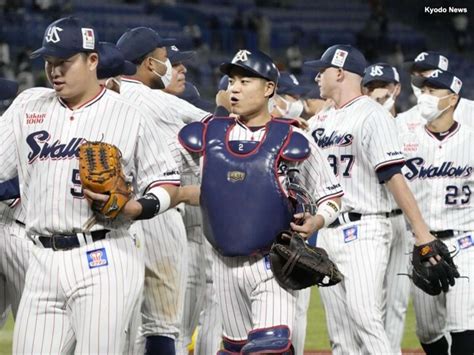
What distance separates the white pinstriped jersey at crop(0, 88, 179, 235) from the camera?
5.02m

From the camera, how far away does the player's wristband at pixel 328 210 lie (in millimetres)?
5730

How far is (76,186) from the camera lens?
16.4 ft

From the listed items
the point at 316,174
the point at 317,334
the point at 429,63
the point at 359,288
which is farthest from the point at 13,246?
the point at 317,334

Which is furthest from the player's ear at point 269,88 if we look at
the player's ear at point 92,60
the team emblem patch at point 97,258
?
the team emblem patch at point 97,258

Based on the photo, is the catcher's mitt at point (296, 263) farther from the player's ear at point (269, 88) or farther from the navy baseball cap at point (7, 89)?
the navy baseball cap at point (7, 89)

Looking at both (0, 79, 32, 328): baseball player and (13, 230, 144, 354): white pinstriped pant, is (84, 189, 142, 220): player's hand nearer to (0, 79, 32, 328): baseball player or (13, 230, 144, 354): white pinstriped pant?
(13, 230, 144, 354): white pinstriped pant

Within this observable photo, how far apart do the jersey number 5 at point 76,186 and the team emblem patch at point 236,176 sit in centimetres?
87

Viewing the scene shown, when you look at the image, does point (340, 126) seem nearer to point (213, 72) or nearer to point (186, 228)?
point (186, 228)

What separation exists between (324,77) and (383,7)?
66.4ft

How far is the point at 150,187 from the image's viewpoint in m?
5.26

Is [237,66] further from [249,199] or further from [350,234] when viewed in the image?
[350,234]

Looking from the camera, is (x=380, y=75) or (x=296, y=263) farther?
(x=380, y=75)

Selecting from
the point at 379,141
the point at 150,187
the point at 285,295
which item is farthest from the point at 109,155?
the point at 379,141

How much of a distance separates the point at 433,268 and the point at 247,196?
5.80 feet
